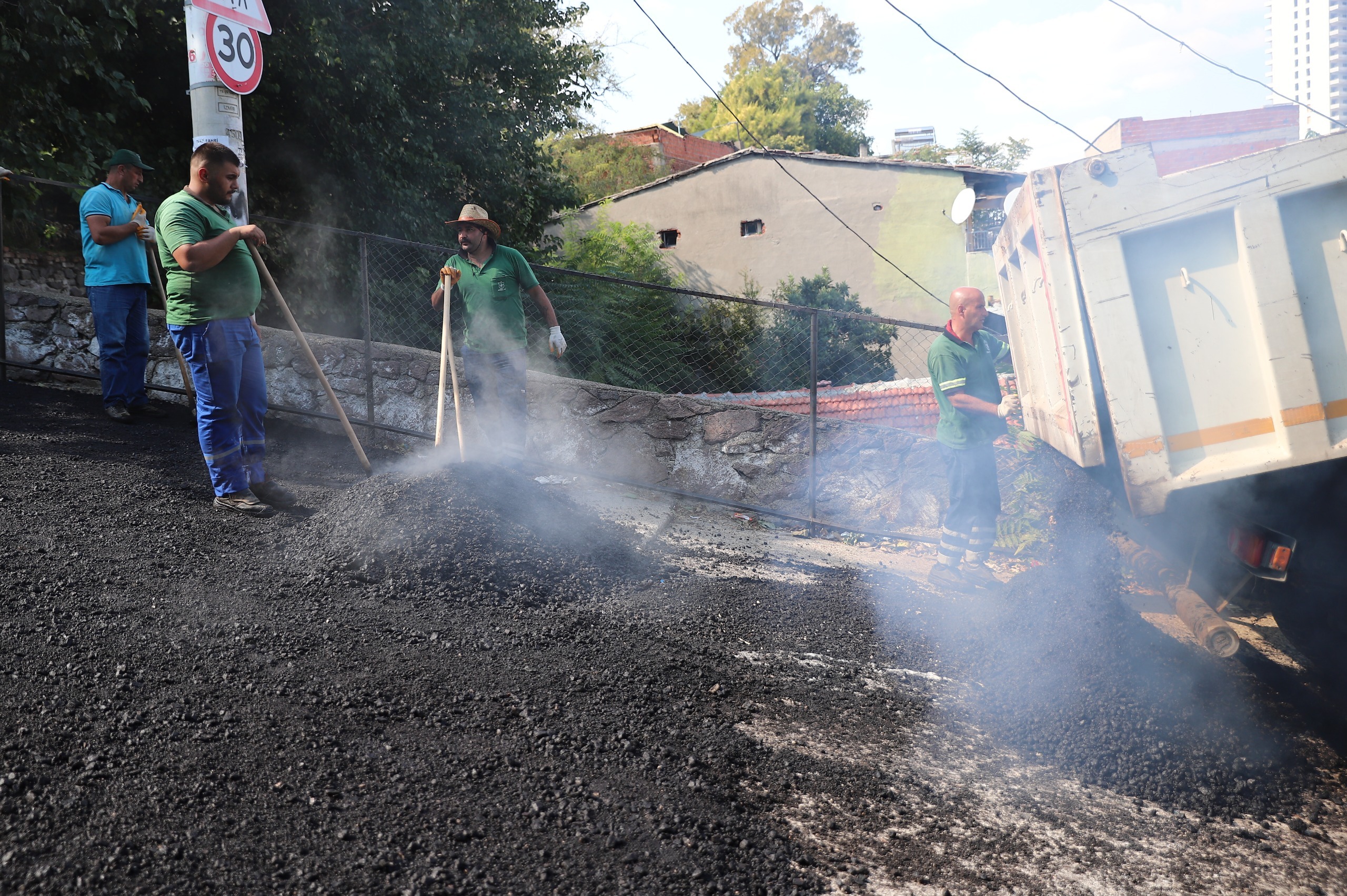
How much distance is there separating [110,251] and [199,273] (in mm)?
1963

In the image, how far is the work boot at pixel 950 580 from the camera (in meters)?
4.69

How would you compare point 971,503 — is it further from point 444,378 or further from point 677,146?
point 677,146

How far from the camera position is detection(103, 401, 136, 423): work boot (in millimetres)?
5500

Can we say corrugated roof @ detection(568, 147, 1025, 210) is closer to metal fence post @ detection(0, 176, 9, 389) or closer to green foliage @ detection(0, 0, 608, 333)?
green foliage @ detection(0, 0, 608, 333)

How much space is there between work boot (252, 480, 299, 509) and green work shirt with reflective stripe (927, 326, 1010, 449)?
355 centimetres

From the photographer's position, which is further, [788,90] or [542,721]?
[788,90]

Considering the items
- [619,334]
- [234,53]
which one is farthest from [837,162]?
[234,53]

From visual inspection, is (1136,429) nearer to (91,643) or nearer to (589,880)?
(589,880)

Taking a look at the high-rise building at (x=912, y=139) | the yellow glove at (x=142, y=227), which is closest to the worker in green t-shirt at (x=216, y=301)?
the yellow glove at (x=142, y=227)

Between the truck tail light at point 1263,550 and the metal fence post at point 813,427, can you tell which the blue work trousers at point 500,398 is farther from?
the truck tail light at point 1263,550

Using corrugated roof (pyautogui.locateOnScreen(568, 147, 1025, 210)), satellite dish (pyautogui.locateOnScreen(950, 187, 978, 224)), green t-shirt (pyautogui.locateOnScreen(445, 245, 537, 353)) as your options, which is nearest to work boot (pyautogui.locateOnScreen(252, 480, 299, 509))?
green t-shirt (pyautogui.locateOnScreen(445, 245, 537, 353))

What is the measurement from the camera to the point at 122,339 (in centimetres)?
536

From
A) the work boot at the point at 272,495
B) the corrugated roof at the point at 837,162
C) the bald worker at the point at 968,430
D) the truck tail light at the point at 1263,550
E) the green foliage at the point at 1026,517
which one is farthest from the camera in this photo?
the corrugated roof at the point at 837,162

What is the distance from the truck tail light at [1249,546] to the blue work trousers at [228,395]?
447 centimetres
